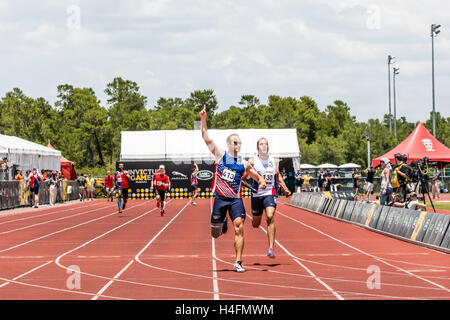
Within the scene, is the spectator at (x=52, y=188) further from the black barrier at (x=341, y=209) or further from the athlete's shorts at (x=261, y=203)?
the athlete's shorts at (x=261, y=203)

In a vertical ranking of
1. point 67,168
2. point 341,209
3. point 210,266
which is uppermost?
point 67,168

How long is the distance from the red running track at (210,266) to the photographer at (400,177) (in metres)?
1.54

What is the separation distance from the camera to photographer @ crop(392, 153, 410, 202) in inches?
860

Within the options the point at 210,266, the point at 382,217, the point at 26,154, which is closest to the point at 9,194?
the point at 26,154

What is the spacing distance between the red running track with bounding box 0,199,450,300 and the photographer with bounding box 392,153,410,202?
1.54 m

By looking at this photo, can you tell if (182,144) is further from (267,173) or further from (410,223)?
(267,173)

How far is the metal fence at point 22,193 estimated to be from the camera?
115 feet

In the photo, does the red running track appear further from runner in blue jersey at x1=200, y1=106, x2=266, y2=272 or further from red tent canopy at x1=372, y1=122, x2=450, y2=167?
red tent canopy at x1=372, y1=122, x2=450, y2=167

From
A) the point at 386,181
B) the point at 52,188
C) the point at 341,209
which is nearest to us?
the point at 386,181

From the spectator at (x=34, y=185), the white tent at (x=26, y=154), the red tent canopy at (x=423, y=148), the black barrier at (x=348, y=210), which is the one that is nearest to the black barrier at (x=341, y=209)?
the black barrier at (x=348, y=210)

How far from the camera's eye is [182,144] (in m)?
55.9

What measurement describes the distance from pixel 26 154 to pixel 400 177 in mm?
27626

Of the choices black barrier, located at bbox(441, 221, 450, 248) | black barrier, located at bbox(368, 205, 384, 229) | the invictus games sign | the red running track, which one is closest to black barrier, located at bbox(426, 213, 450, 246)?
black barrier, located at bbox(441, 221, 450, 248)

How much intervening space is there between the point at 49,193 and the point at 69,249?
2798cm
